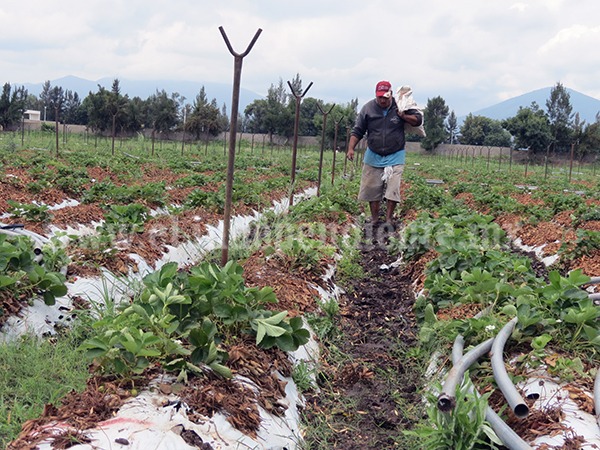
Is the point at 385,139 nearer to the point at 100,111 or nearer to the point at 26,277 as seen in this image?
the point at 26,277

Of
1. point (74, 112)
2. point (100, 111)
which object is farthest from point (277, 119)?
point (74, 112)

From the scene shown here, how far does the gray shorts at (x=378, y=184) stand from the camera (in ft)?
26.0

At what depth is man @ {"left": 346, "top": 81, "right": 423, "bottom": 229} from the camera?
784 centimetres

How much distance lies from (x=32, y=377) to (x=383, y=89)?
6107 mm

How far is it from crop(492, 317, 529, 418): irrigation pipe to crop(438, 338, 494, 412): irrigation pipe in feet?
0.31

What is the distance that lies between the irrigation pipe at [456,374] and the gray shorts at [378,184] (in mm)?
5040

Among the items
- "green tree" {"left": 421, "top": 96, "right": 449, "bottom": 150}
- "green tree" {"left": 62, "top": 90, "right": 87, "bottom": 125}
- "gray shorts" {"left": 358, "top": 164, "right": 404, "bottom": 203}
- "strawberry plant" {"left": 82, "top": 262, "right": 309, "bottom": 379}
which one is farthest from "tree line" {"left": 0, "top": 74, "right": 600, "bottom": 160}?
"strawberry plant" {"left": 82, "top": 262, "right": 309, "bottom": 379}

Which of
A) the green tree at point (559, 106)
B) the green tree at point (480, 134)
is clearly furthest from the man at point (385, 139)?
the green tree at point (480, 134)

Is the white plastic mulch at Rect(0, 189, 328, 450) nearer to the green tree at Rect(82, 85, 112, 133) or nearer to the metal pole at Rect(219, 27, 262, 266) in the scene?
the metal pole at Rect(219, 27, 262, 266)

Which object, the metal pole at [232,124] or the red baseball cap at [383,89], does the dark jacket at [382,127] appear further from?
the metal pole at [232,124]

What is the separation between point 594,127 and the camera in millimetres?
42906

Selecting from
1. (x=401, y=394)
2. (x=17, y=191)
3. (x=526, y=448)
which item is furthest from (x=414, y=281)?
(x=17, y=191)

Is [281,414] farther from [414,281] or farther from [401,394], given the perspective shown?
[414,281]

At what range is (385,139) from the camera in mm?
8000
